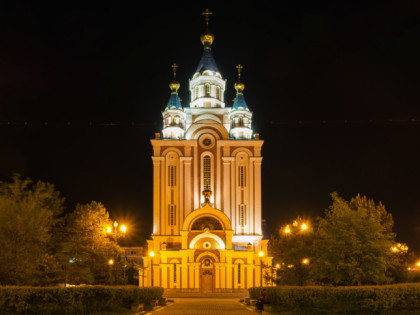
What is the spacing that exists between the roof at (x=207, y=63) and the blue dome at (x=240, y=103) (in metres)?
4.64

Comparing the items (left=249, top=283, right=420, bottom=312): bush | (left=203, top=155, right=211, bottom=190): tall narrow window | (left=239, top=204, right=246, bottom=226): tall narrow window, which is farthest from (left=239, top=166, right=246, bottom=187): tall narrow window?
(left=249, top=283, right=420, bottom=312): bush

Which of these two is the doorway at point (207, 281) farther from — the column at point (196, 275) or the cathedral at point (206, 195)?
the column at point (196, 275)

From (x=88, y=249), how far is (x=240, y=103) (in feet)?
107

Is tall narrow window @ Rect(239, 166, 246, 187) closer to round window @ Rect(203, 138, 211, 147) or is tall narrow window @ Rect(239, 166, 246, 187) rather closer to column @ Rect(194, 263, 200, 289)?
round window @ Rect(203, 138, 211, 147)

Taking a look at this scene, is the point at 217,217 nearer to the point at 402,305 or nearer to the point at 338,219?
the point at 338,219

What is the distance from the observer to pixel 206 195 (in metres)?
61.5

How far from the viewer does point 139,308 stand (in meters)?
29.2

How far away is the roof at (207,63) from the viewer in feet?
226

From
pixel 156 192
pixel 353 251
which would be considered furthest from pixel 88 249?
pixel 156 192

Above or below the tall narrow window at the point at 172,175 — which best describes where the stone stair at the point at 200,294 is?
below

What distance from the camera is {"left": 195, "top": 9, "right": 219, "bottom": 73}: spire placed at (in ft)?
226

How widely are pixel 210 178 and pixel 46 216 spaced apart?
1391 inches

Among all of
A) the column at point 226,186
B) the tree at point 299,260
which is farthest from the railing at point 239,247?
the tree at point 299,260

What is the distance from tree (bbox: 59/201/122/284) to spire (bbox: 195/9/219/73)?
2865 cm
